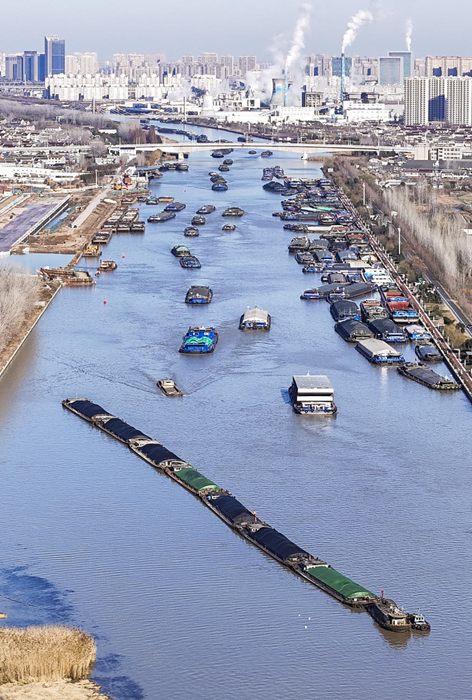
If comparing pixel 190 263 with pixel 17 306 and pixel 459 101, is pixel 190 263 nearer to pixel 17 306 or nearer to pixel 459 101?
pixel 17 306

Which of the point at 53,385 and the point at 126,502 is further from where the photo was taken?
the point at 53,385

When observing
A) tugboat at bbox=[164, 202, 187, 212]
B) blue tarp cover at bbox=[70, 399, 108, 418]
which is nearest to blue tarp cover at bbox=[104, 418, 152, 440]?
blue tarp cover at bbox=[70, 399, 108, 418]

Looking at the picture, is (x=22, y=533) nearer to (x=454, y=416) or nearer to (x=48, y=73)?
(x=454, y=416)

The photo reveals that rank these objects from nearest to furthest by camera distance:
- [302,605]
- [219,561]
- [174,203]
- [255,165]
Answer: [302,605] → [219,561] → [174,203] → [255,165]

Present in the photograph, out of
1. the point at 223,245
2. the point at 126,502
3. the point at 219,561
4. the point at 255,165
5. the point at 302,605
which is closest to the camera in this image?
the point at 302,605

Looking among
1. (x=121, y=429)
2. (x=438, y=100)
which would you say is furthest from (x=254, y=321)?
(x=438, y=100)

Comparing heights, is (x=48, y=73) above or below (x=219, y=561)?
above

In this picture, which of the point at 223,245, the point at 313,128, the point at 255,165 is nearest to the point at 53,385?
the point at 223,245
